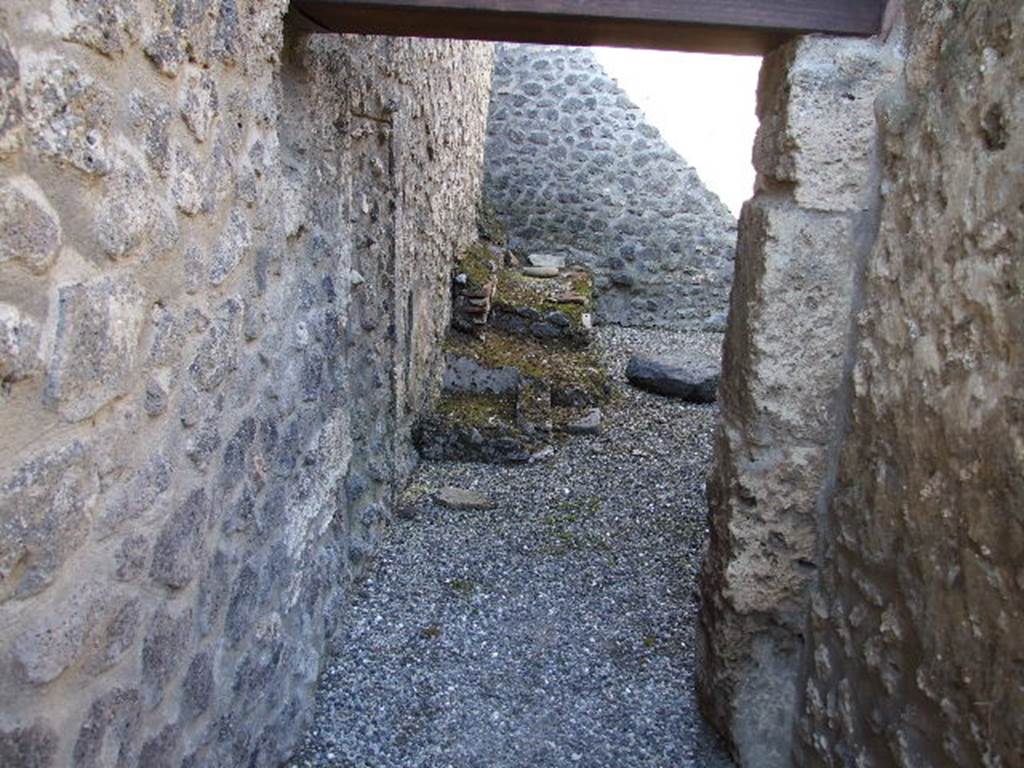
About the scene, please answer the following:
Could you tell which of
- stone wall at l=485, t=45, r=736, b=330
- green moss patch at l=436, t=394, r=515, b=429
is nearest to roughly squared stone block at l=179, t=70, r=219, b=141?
green moss patch at l=436, t=394, r=515, b=429

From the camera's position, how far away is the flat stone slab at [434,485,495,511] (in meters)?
4.47

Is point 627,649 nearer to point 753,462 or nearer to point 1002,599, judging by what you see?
point 753,462

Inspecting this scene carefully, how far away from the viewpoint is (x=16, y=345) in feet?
3.75

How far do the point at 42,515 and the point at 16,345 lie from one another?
0.25 metres

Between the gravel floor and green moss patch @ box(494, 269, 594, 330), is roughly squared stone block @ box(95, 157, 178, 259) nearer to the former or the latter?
the gravel floor

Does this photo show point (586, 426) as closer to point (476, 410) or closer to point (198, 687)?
point (476, 410)

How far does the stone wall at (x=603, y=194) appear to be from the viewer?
840 cm

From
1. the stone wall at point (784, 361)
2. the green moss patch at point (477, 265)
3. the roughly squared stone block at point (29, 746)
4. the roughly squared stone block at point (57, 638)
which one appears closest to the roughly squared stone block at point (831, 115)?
the stone wall at point (784, 361)

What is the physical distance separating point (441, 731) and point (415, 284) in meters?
2.40

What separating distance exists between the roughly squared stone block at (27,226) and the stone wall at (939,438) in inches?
59.8

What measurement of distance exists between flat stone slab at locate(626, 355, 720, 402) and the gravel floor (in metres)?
1.39

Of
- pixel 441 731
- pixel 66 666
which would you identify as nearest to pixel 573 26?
pixel 66 666

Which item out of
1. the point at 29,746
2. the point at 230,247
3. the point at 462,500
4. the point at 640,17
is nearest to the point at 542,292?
the point at 462,500

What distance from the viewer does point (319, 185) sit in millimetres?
2816
